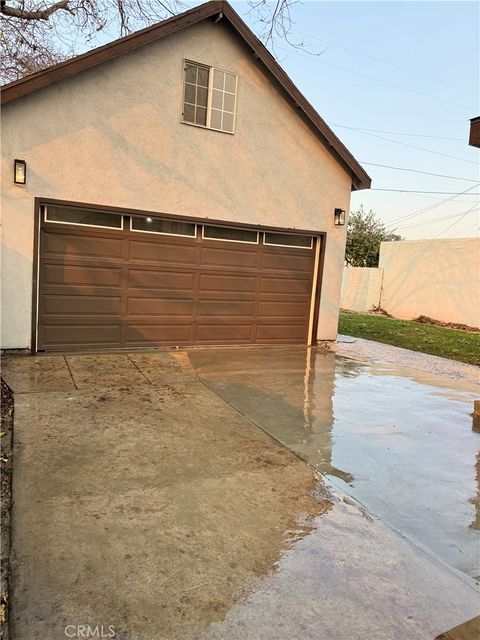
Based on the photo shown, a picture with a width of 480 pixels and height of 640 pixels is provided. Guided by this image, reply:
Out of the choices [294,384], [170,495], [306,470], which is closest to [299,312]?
[294,384]

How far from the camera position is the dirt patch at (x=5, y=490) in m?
2.03

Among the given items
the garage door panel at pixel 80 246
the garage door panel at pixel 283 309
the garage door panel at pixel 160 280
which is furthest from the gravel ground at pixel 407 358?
the garage door panel at pixel 80 246

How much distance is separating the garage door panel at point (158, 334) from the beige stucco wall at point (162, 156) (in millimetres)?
1786

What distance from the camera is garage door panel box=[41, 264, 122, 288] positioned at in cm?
724

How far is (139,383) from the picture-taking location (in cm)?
598

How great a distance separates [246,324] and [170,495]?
6.26 meters

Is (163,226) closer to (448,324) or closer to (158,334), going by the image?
(158,334)

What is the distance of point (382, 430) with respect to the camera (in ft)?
15.5

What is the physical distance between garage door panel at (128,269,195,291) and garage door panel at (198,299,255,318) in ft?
1.49

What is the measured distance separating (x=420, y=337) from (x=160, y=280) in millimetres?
7922

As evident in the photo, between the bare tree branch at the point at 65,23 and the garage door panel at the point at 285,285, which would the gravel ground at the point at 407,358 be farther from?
the bare tree branch at the point at 65,23

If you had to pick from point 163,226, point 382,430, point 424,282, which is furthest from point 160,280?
point 424,282

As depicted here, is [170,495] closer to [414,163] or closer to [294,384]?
[294,384]

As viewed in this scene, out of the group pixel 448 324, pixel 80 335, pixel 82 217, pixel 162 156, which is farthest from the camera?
pixel 448 324
